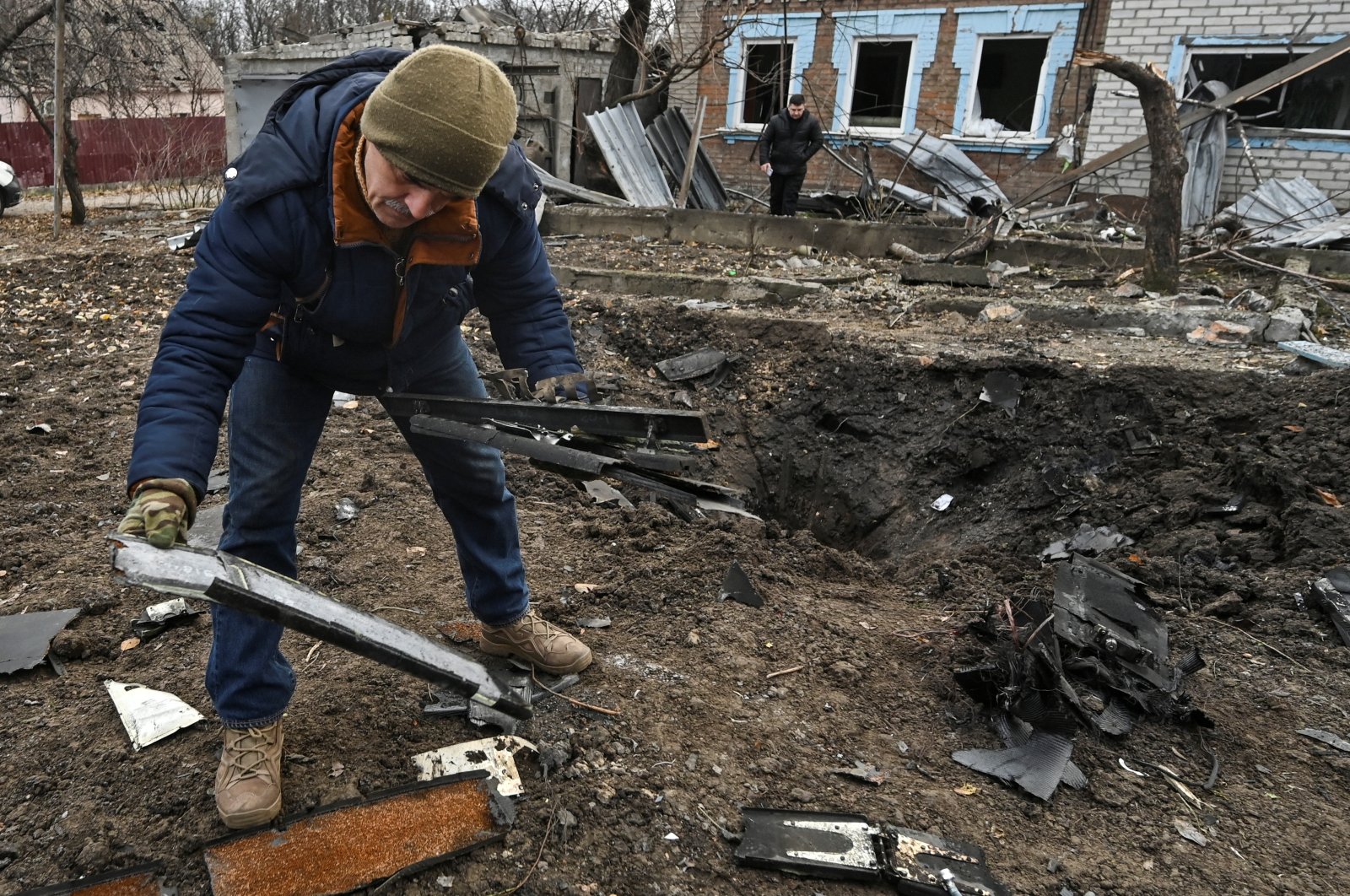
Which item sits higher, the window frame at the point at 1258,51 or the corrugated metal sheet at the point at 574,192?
the window frame at the point at 1258,51

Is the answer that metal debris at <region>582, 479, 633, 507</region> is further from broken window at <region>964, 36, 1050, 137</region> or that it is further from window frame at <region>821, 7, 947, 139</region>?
broken window at <region>964, 36, 1050, 137</region>

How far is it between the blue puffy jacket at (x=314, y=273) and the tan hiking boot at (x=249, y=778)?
0.76m

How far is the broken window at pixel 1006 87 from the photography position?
13.4 meters

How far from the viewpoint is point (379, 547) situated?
3629 millimetres

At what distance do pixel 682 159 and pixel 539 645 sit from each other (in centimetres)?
1157

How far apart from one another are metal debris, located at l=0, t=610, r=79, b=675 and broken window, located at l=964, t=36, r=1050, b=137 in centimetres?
1380

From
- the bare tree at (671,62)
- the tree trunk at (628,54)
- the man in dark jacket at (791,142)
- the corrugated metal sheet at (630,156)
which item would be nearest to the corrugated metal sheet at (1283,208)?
the man in dark jacket at (791,142)

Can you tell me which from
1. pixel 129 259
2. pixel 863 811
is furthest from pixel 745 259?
pixel 863 811

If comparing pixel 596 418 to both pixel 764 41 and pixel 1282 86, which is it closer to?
pixel 1282 86

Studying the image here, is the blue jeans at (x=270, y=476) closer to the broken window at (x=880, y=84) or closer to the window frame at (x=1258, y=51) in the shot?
the window frame at (x=1258, y=51)

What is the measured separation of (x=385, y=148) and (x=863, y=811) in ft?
6.46

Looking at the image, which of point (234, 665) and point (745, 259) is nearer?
point (234, 665)

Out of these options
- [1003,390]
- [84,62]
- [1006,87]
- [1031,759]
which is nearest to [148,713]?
[1031,759]

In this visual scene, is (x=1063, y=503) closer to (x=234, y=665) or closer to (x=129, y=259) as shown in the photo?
(x=234, y=665)
